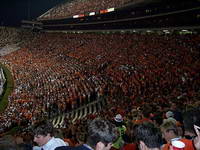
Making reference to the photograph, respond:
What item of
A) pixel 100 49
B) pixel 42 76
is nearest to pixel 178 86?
pixel 42 76

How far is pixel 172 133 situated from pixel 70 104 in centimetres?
1236

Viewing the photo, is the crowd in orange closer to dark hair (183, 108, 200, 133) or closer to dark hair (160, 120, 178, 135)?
dark hair (160, 120, 178, 135)

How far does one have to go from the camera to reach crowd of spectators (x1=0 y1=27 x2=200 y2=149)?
994 centimetres

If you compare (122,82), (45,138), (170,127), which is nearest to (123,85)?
(122,82)

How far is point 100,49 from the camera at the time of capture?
33.7 m

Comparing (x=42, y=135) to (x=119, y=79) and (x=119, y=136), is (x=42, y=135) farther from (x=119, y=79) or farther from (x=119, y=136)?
(x=119, y=79)

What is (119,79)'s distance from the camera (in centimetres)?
1759

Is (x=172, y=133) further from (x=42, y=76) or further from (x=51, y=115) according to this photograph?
(x=42, y=76)

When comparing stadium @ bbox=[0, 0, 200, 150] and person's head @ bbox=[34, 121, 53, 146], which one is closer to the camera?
person's head @ bbox=[34, 121, 53, 146]

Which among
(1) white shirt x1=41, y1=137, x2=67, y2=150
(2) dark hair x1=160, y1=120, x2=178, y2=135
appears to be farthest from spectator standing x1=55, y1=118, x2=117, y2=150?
(2) dark hair x1=160, y1=120, x2=178, y2=135

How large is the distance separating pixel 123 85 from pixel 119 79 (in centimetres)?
188

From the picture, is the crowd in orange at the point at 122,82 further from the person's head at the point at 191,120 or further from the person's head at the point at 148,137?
the person's head at the point at 148,137

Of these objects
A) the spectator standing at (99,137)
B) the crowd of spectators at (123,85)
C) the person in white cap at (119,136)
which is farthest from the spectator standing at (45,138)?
the crowd of spectators at (123,85)

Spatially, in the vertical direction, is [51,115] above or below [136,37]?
below
